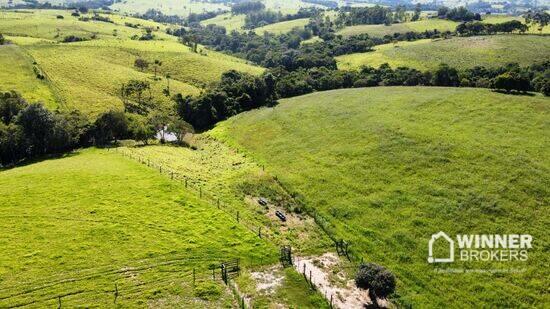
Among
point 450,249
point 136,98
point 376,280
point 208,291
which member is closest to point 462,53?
point 136,98

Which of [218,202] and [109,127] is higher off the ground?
[109,127]

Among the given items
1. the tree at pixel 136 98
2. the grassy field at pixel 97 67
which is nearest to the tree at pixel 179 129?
the tree at pixel 136 98

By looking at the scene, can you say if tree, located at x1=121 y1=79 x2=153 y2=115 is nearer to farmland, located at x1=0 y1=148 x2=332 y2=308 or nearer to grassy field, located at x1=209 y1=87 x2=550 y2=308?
grassy field, located at x1=209 y1=87 x2=550 y2=308

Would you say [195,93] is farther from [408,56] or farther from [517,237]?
[517,237]

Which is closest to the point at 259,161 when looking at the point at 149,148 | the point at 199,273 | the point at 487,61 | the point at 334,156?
the point at 334,156

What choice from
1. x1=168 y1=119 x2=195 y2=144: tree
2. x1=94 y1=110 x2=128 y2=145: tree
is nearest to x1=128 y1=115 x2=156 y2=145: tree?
x1=94 y1=110 x2=128 y2=145: tree

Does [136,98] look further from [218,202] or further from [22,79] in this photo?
[218,202]
